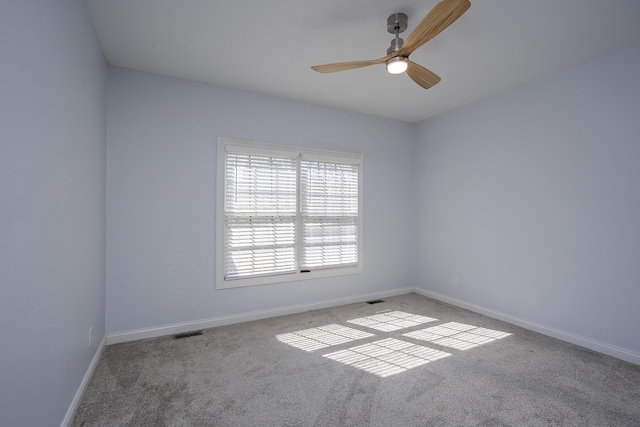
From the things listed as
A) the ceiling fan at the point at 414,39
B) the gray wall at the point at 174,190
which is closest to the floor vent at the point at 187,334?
the gray wall at the point at 174,190

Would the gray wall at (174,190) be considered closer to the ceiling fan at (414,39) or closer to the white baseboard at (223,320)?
the white baseboard at (223,320)

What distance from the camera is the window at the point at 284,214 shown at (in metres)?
3.51

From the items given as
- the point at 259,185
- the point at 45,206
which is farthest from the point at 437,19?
the point at 259,185

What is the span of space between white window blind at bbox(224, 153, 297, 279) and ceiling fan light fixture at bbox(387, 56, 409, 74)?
1.89 metres

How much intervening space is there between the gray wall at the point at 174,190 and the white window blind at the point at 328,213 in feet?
1.15

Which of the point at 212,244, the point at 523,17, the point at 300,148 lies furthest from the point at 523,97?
the point at 212,244

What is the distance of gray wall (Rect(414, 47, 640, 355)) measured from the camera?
268cm

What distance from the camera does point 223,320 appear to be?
3412 millimetres

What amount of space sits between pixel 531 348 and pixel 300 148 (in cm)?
335

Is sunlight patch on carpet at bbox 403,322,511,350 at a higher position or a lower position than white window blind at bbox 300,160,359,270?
lower

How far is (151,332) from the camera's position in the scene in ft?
10.1

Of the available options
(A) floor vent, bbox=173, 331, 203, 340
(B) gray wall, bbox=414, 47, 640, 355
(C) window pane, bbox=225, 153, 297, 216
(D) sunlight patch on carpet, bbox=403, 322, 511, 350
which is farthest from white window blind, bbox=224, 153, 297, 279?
(B) gray wall, bbox=414, 47, 640, 355

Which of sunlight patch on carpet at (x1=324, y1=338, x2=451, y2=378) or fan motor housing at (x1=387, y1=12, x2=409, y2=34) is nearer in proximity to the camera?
fan motor housing at (x1=387, y1=12, x2=409, y2=34)

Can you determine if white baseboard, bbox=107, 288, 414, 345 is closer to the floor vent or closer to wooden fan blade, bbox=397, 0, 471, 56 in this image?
the floor vent
